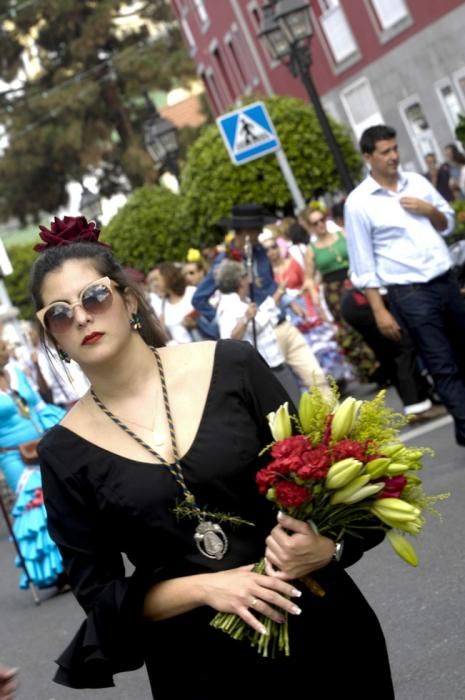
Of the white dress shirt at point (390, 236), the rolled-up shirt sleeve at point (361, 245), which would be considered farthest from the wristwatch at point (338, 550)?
the rolled-up shirt sleeve at point (361, 245)

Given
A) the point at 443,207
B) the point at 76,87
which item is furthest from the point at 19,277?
the point at 443,207

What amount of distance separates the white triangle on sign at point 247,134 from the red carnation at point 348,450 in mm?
14972

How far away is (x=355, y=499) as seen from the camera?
3.56 m

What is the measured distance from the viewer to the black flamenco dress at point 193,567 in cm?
372

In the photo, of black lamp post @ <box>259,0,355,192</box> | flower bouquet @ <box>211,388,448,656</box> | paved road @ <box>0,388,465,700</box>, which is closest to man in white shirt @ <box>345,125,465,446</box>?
paved road @ <box>0,388,465,700</box>

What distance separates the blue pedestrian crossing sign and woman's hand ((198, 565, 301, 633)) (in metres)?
14.8

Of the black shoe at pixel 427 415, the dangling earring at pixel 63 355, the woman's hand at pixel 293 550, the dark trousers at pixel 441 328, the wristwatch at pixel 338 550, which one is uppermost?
the dangling earring at pixel 63 355

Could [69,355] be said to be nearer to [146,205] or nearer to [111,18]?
[146,205]

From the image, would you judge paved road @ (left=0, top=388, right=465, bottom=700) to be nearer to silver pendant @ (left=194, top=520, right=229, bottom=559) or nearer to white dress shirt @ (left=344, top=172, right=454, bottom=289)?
silver pendant @ (left=194, top=520, right=229, bottom=559)

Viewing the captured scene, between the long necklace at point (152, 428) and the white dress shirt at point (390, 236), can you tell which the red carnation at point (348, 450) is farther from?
the white dress shirt at point (390, 236)

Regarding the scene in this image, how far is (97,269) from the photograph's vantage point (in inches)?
158

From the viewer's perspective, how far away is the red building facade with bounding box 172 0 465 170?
3256cm

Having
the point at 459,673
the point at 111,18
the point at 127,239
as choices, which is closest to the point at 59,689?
the point at 459,673

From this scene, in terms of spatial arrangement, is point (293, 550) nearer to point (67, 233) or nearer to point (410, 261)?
point (67, 233)
